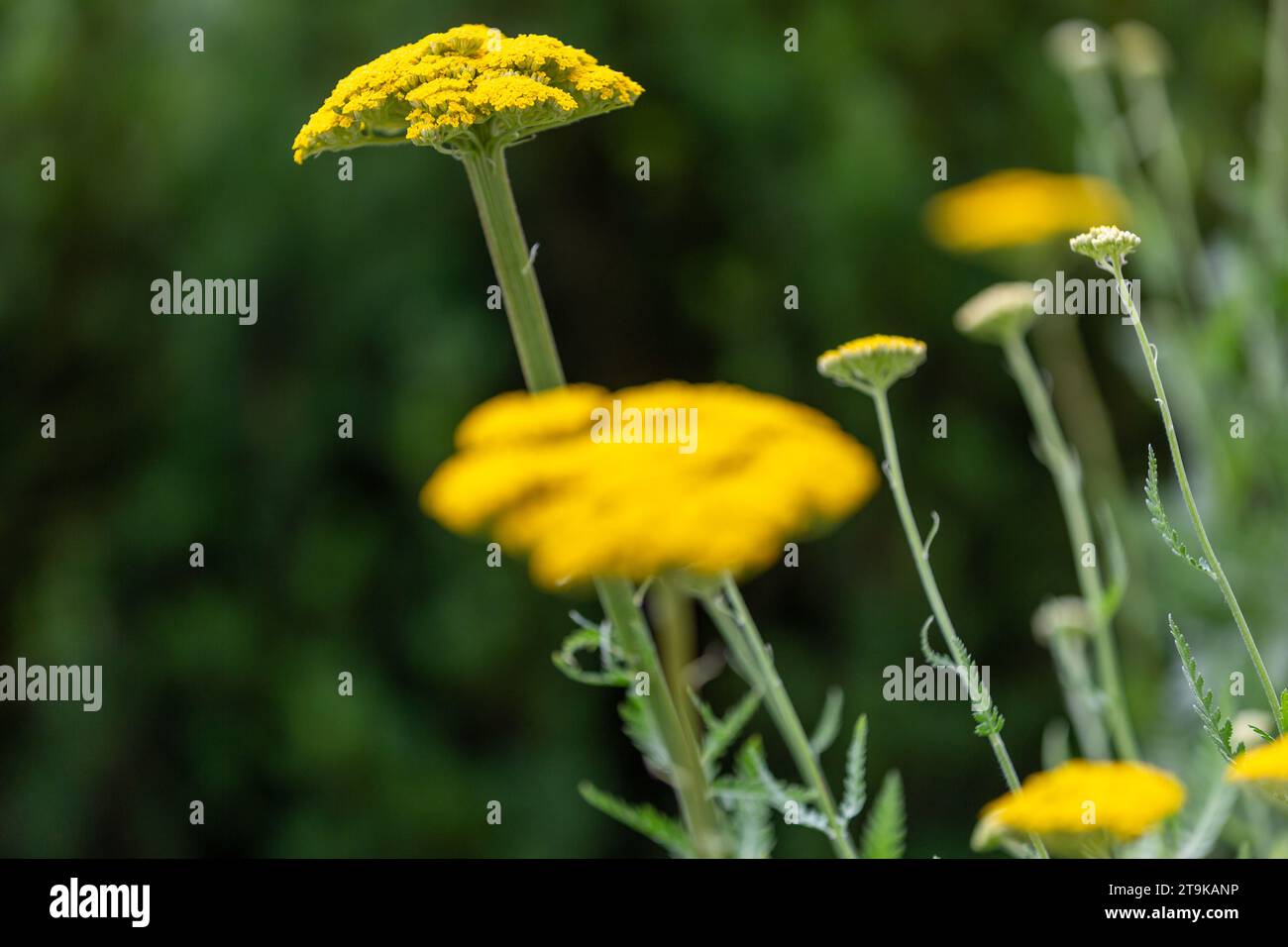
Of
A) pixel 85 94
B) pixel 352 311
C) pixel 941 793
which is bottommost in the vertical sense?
pixel 941 793

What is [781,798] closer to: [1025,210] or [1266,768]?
[1266,768]

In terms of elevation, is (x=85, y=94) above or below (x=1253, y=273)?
above

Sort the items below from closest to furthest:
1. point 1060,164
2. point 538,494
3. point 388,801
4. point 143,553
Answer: point 538,494 → point 388,801 → point 143,553 → point 1060,164

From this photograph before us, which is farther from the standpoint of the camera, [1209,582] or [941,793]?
[941,793]

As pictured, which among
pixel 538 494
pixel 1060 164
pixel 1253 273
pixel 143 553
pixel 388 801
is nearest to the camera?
pixel 538 494

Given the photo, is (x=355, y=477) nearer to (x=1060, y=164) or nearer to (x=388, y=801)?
(x=388, y=801)

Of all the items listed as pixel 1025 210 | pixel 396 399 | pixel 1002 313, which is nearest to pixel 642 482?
pixel 1002 313

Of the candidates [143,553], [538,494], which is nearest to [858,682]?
[143,553]
